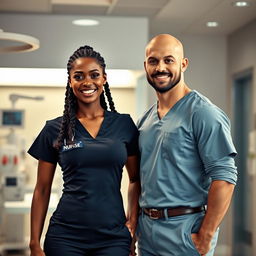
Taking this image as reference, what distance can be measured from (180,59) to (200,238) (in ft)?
2.16

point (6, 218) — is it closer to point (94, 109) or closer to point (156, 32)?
point (156, 32)

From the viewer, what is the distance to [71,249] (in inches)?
87.6

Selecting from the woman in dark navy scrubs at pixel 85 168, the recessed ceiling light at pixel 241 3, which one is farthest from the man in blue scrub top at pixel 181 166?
the recessed ceiling light at pixel 241 3

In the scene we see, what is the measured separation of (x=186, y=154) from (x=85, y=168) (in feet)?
1.20

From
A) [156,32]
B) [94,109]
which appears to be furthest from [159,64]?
[156,32]

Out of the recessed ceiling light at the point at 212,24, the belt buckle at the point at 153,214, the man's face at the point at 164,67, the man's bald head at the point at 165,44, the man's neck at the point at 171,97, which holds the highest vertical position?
the recessed ceiling light at the point at 212,24

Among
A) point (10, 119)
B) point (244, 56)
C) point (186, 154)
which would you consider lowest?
point (186, 154)

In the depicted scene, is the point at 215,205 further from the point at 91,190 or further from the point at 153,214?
the point at 91,190

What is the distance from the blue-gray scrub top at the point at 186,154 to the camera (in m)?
2.23

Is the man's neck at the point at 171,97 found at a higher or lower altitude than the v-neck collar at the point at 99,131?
higher

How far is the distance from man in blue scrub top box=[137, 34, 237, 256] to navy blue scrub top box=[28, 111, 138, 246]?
0.41ft

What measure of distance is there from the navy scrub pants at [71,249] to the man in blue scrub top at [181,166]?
0.19m

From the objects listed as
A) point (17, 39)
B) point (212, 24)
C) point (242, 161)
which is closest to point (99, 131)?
point (17, 39)

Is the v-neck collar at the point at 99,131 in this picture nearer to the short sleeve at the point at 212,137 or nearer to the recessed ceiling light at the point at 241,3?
the short sleeve at the point at 212,137
